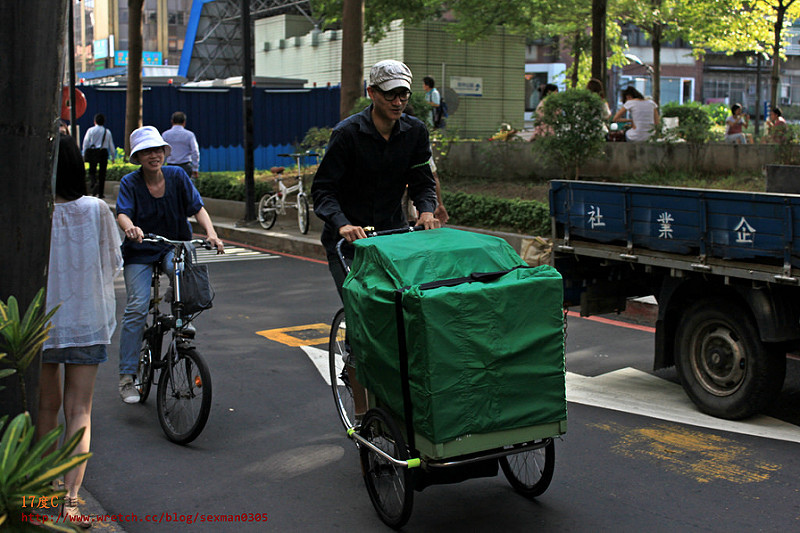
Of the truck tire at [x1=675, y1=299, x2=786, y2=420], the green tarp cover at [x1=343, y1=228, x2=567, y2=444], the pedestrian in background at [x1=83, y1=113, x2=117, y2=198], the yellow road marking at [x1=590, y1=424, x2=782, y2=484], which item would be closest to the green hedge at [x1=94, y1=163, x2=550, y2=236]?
the truck tire at [x1=675, y1=299, x2=786, y2=420]

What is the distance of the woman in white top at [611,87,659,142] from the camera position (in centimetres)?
1593

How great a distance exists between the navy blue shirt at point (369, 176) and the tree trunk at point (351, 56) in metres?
11.4

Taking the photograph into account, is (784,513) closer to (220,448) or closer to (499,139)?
(220,448)

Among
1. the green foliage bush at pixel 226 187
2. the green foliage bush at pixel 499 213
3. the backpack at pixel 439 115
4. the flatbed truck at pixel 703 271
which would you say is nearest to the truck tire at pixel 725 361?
the flatbed truck at pixel 703 271

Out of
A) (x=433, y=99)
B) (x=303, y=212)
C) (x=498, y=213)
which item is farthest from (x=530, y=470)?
(x=433, y=99)

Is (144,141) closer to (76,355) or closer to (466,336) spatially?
(76,355)

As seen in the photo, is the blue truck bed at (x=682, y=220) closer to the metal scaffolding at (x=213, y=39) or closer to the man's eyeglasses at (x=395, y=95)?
the man's eyeglasses at (x=395, y=95)

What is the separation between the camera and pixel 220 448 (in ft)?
18.2

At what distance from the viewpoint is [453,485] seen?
195 inches

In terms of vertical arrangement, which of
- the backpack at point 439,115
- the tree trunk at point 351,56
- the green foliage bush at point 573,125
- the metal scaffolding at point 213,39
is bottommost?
the green foliage bush at point 573,125

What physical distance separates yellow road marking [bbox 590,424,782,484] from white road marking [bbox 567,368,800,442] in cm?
26

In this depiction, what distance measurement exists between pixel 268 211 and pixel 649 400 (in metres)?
10.8

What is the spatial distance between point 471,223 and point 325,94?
16.3 m

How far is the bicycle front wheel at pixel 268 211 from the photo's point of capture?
1634 cm
